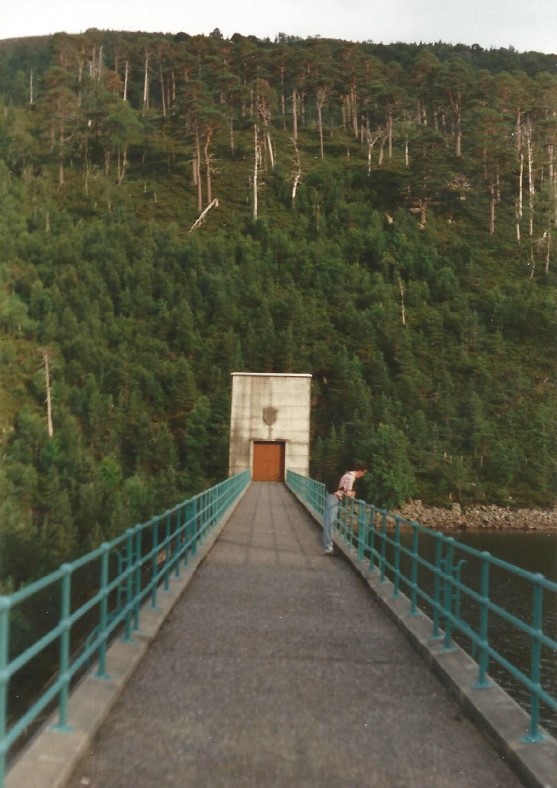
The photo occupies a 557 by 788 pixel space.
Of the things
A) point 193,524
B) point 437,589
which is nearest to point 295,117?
point 193,524

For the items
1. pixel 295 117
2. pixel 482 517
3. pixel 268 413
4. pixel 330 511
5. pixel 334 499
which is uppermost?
pixel 295 117

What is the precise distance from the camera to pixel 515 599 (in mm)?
31312

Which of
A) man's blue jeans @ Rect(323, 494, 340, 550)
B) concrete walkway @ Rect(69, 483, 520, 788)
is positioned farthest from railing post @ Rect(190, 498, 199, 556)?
concrete walkway @ Rect(69, 483, 520, 788)

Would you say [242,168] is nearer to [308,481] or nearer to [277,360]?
[277,360]

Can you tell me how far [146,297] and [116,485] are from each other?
2058 cm

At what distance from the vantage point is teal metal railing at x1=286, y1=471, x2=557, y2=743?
5.25m

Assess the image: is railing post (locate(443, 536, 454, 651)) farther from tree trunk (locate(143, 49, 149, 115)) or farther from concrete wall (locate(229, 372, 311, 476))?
tree trunk (locate(143, 49, 149, 115))

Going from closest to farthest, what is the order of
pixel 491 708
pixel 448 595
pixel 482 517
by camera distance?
pixel 491 708, pixel 448 595, pixel 482 517

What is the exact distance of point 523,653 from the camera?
966 inches

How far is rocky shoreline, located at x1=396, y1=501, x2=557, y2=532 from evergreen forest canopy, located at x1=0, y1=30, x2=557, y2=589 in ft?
4.10

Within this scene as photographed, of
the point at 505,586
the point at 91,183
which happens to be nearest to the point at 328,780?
the point at 505,586

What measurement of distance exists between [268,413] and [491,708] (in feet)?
121

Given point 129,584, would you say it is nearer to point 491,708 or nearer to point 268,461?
point 491,708

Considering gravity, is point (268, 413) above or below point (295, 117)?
below
